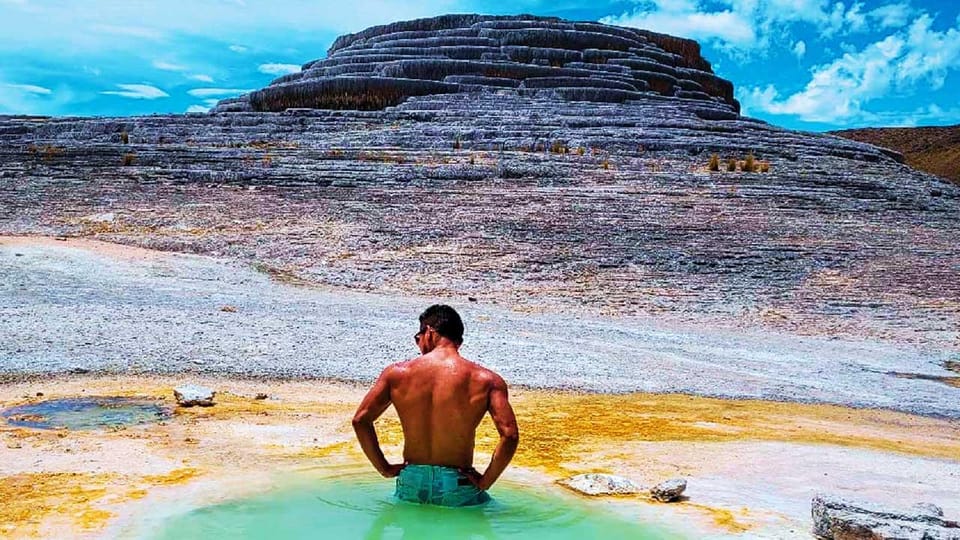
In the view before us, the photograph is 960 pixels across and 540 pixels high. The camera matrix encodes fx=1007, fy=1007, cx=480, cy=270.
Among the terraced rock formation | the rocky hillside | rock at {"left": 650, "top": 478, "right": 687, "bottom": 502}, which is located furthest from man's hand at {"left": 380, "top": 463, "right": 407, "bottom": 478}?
the rocky hillside

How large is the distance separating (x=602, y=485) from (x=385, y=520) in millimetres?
1457

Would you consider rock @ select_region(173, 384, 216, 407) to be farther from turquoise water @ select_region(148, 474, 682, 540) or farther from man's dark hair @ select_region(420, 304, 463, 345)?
man's dark hair @ select_region(420, 304, 463, 345)

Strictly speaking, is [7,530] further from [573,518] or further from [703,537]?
[703,537]

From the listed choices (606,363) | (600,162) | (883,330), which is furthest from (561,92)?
(606,363)

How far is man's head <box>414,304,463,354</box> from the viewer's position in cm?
548

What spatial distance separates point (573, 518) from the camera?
18.5ft

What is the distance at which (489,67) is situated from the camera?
2933cm

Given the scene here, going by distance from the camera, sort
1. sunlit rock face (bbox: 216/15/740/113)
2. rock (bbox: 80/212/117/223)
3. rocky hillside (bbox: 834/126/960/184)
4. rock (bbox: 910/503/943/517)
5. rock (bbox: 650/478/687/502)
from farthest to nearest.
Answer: rocky hillside (bbox: 834/126/960/184), sunlit rock face (bbox: 216/15/740/113), rock (bbox: 80/212/117/223), rock (bbox: 650/478/687/502), rock (bbox: 910/503/943/517)

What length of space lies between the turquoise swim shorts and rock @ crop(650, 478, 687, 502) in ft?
3.68

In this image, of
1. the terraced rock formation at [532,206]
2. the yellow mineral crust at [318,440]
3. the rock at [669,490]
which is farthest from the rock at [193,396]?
the terraced rock formation at [532,206]

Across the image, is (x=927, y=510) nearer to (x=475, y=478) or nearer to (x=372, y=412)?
(x=475, y=478)

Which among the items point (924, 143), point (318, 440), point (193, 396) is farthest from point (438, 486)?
point (924, 143)

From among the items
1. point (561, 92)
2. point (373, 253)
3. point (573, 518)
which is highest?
point (561, 92)

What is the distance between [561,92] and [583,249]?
1141 centimetres
